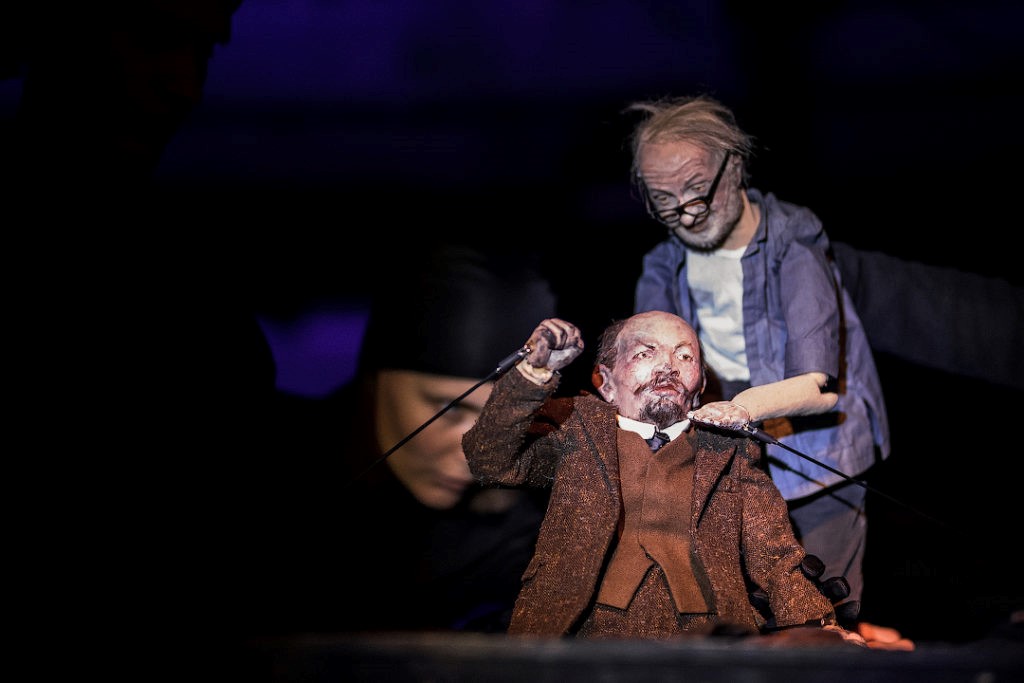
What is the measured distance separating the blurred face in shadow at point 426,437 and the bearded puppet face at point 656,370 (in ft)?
4.09

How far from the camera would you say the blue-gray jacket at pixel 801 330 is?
3.08m

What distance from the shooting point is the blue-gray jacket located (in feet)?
10.1

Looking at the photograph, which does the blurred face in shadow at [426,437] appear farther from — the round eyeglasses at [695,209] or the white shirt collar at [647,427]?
the white shirt collar at [647,427]

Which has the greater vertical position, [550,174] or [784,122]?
[784,122]

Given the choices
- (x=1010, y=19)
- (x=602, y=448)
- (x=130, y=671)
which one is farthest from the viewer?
(x=1010, y=19)

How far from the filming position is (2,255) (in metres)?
3.12

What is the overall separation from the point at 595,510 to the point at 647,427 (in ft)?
1.08

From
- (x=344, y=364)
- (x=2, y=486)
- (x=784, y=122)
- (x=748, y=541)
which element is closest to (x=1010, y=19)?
(x=784, y=122)

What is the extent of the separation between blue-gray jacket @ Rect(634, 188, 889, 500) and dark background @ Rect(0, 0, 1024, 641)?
58cm

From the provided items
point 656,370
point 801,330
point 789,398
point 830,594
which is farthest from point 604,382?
point 830,594

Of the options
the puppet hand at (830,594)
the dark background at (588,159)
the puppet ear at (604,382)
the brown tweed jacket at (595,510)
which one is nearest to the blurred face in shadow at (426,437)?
the dark background at (588,159)

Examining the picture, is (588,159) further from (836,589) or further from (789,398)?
(836,589)

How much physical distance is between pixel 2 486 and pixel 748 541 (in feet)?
7.98

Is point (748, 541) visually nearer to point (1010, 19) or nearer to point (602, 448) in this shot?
point (602, 448)
